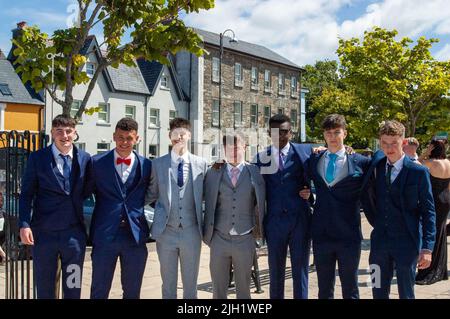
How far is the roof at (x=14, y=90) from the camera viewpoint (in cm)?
2934

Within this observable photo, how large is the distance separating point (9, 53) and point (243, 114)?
17472mm

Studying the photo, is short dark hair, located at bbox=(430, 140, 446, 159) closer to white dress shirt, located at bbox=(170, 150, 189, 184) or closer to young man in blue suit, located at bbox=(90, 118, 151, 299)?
white dress shirt, located at bbox=(170, 150, 189, 184)

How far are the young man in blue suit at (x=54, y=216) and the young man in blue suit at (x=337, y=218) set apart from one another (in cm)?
219

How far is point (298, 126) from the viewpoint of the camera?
47875 mm

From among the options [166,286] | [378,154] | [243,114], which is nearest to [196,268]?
[166,286]

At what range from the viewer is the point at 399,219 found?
451 cm

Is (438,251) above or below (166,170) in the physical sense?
below

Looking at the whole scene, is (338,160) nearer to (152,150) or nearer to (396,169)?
(396,169)

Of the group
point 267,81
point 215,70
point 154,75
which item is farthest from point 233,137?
point 267,81

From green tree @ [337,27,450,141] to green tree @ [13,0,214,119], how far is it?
10.9 metres

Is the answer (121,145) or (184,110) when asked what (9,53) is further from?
(121,145)

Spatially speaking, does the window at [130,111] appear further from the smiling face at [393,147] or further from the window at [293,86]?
the smiling face at [393,147]

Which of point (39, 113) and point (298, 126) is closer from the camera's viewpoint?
point (39, 113)
